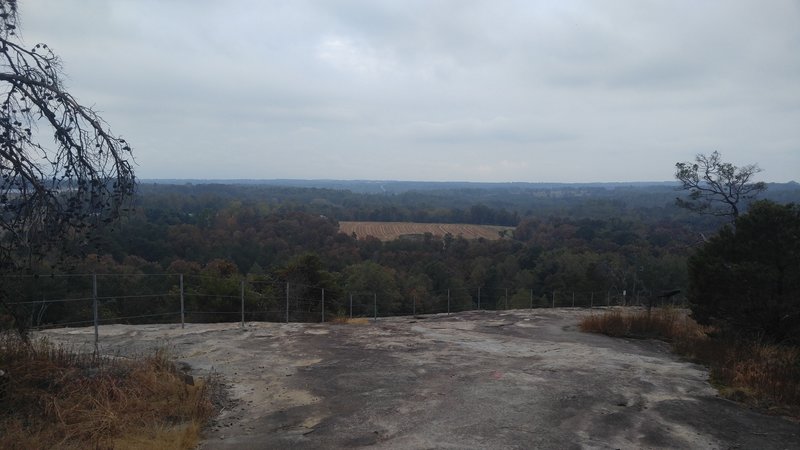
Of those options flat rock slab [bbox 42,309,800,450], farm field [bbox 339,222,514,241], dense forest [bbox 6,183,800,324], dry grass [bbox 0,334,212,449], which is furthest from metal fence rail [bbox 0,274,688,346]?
farm field [bbox 339,222,514,241]

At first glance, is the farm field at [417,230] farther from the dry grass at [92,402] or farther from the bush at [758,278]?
the dry grass at [92,402]

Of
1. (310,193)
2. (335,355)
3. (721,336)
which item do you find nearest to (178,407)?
(335,355)

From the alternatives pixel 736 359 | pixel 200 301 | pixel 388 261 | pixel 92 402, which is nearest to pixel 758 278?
pixel 736 359

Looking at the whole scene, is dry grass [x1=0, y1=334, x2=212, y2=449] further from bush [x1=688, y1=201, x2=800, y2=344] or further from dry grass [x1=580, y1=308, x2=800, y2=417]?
bush [x1=688, y1=201, x2=800, y2=344]

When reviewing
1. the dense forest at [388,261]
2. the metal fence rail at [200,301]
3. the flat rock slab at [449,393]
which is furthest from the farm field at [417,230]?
the flat rock slab at [449,393]

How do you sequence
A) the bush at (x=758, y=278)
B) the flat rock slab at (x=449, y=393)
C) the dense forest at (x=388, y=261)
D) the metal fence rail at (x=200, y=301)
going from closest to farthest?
1. the flat rock slab at (x=449, y=393)
2. the bush at (x=758, y=278)
3. the metal fence rail at (x=200, y=301)
4. the dense forest at (x=388, y=261)

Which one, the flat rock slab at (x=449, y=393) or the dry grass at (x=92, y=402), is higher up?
the dry grass at (x=92, y=402)
